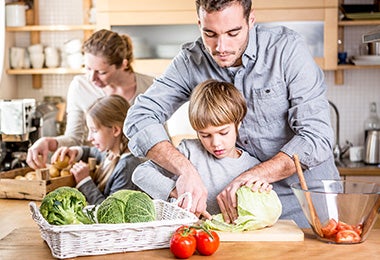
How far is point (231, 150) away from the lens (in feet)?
8.68

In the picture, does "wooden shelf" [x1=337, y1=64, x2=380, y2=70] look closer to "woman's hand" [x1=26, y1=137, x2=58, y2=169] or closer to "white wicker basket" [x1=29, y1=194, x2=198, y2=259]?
"woman's hand" [x1=26, y1=137, x2=58, y2=169]

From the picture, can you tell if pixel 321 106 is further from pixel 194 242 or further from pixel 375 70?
pixel 375 70

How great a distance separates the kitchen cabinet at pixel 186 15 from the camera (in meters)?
4.99

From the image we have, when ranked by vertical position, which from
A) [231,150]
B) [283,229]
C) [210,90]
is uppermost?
[210,90]

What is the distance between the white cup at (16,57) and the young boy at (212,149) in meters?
3.02

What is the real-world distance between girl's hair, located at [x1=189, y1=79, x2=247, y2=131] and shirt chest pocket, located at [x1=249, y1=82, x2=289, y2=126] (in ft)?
0.23

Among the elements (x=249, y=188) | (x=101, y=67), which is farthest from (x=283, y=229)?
(x=101, y=67)

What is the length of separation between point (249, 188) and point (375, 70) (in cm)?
338

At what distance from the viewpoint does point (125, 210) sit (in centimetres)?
210

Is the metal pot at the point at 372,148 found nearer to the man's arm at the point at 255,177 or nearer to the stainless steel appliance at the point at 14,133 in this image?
the stainless steel appliance at the point at 14,133

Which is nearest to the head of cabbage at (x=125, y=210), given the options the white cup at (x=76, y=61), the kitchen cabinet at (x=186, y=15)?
the kitchen cabinet at (x=186, y=15)

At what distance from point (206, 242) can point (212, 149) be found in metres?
0.61

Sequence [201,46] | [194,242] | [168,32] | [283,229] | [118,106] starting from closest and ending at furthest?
[194,242], [283,229], [201,46], [118,106], [168,32]

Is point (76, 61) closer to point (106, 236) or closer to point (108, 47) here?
point (108, 47)
